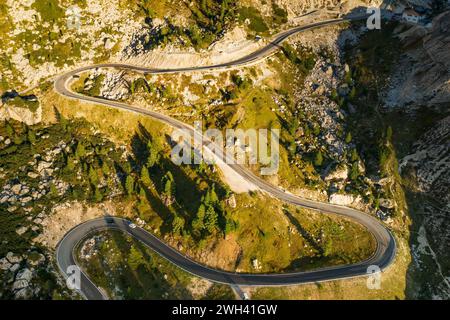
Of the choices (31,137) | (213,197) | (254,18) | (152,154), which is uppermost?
(254,18)

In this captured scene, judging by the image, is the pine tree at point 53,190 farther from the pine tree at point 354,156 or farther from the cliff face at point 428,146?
the cliff face at point 428,146

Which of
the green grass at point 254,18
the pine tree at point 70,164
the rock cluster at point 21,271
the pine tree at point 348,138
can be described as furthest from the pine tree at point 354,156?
the rock cluster at point 21,271

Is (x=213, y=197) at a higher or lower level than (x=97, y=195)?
lower

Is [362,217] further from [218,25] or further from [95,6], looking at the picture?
[95,6]

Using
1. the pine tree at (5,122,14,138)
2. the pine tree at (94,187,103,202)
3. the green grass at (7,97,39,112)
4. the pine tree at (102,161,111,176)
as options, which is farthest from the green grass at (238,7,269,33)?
the pine tree at (5,122,14,138)

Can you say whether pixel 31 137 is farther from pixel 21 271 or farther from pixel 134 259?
pixel 134 259

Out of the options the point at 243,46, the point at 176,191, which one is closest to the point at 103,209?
the point at 176,191

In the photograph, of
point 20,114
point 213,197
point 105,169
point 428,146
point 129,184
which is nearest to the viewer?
point 213,197

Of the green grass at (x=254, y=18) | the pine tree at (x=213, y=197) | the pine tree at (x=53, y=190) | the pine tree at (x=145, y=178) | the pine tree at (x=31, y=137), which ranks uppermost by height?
the green grass at (x=254, y=18)

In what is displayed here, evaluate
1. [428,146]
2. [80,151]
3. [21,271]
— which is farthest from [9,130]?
[428,146]

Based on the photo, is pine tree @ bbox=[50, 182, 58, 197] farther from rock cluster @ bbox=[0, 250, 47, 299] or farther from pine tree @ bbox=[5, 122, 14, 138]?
pine tree @ bbox=[5, 122, 14, 138]

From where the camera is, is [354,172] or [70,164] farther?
[354,172]
